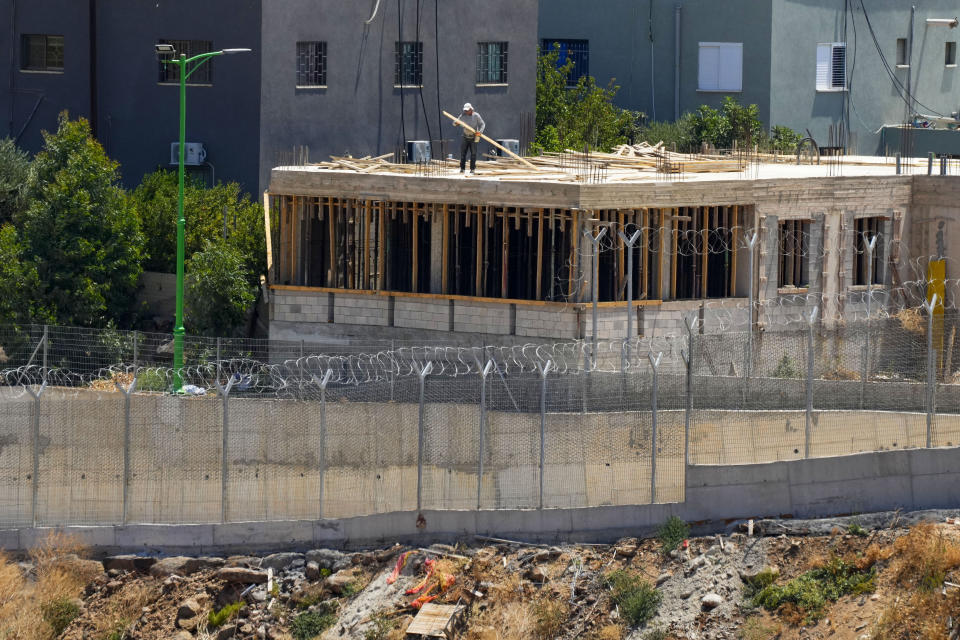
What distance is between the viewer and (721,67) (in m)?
54.0

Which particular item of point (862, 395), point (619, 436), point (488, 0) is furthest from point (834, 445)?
point (488, 0)

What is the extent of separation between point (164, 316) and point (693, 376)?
681 inches

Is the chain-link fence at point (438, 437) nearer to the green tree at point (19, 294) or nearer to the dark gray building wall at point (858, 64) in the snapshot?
the green tree at point (19, 294)

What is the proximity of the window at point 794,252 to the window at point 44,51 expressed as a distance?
19610 mm

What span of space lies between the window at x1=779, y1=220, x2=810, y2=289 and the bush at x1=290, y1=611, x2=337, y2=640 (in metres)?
14.9

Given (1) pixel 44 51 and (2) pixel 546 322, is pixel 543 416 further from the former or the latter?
(1) pixel 44 51

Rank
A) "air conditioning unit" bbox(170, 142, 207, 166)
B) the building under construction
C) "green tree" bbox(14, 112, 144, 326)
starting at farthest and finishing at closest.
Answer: "air conditioning unit" bbox(170, 142, 207, 166) < "green tree" bbox(14, 112, 144, 326) < the building under construction

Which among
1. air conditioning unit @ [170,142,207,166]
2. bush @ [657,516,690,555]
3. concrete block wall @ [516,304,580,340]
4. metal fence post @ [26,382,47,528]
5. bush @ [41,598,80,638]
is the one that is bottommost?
bush @ [41,598,80,638]

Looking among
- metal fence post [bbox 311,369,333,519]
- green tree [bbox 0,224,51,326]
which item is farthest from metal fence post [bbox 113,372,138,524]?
green tree [bbox 0,224,51,326]

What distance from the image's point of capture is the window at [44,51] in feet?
140

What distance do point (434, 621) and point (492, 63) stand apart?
27.2 meters

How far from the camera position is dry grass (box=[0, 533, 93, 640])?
22812mm

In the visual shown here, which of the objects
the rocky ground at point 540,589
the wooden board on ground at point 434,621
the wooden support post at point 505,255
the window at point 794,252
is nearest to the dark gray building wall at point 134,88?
the wooden support post at point 505,255

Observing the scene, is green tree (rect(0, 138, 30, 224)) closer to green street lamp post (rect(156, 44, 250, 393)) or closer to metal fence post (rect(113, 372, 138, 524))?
green street lamp post (rect(156, 44, 250, 393))
